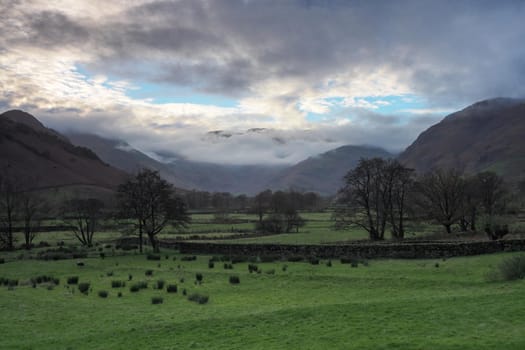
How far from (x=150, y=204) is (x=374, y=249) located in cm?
2886

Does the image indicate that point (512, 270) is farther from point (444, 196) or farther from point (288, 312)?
point (444, 196)

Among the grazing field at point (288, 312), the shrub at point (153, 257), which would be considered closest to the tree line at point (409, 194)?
the shrub at point (153, 257)

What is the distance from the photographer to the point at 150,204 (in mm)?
53969

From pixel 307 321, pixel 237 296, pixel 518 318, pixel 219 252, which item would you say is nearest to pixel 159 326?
pixel 307 321

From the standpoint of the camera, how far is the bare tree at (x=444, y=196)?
2293 inches

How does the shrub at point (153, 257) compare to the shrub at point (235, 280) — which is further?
the shrub at point (153, 257)

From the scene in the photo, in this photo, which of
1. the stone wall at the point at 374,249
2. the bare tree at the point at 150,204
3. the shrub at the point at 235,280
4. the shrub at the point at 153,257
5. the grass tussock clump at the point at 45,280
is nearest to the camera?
the shrub at the point at 235,280

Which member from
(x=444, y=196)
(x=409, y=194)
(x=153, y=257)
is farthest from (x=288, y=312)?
(x=409, y=194)

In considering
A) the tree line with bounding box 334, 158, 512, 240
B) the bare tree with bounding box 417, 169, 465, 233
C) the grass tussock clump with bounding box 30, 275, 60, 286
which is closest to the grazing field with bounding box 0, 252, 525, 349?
the grass tussock clump with bounding box 30, 275, 60, 286

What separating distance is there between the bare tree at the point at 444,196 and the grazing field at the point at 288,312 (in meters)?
30.6

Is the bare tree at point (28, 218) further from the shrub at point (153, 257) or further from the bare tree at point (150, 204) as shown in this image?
the shrub at point (153, 257)

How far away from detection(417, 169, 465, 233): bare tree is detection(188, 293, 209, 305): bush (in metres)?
44.4

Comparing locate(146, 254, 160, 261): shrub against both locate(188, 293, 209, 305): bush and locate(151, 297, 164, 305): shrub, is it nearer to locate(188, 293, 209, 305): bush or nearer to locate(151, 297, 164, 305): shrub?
locate(188, 293, 209, 305): bush

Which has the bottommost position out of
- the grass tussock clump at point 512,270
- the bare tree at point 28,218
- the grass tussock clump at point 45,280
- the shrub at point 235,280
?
the shrub at point 235,280
